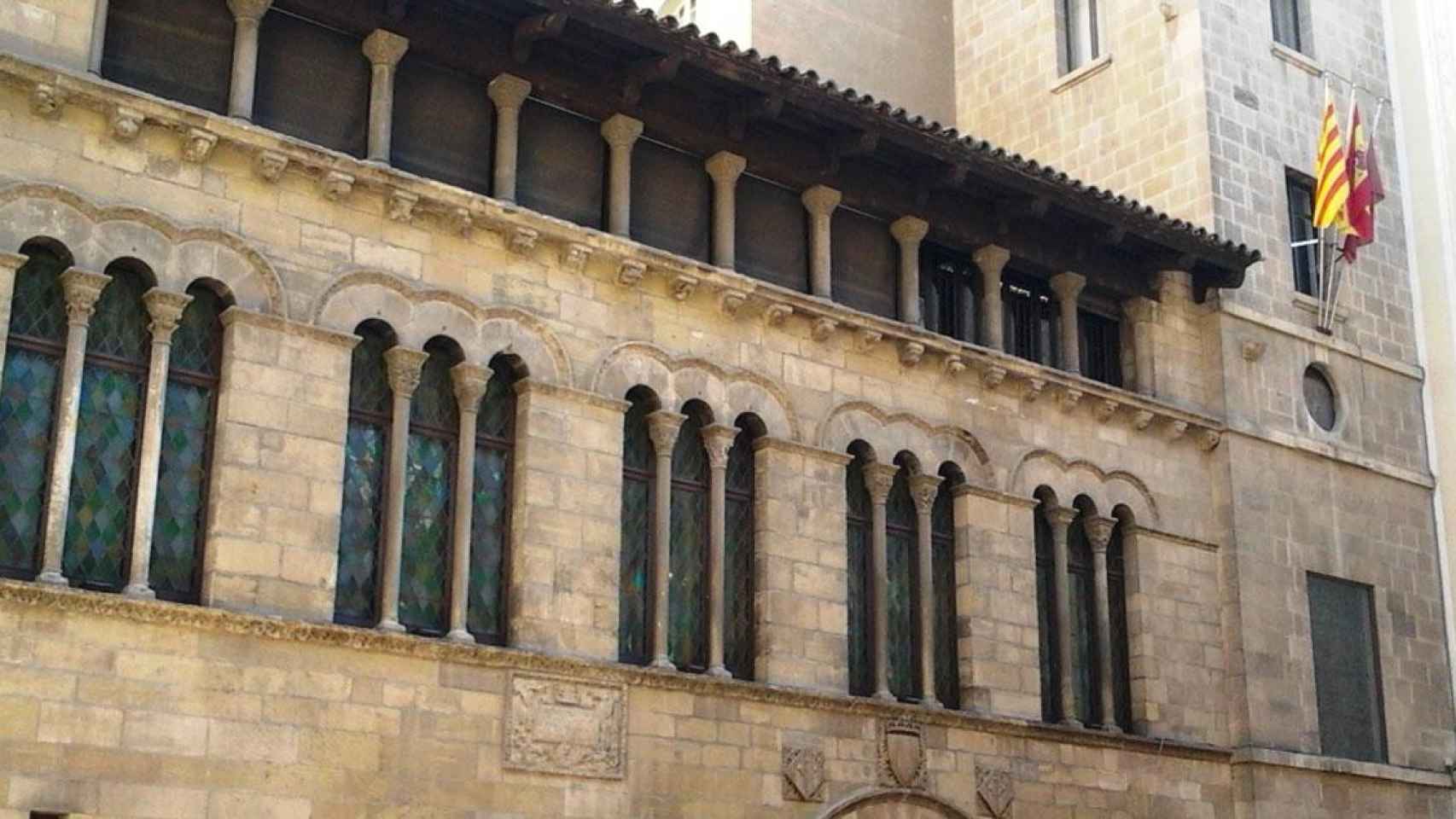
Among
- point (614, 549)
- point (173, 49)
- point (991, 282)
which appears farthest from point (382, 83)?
point (991, 282)

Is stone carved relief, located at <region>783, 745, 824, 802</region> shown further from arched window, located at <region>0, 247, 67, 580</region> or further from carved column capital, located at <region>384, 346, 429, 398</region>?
arched window, located at <region>0, 247, 67, 580</region>

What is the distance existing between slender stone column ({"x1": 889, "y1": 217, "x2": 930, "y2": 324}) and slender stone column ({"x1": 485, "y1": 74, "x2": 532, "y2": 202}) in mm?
3967

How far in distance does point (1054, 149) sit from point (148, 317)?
12.2 meters

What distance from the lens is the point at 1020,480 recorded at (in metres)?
17.6

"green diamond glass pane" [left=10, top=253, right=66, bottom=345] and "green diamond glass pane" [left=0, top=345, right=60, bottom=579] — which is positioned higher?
"green diamond glass pane" [left=10, top=253, right=66, bottom=345]

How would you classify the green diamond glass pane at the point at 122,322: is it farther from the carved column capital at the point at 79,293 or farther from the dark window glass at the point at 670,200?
the dark window glass at the point at 670,200

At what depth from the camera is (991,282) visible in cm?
1811

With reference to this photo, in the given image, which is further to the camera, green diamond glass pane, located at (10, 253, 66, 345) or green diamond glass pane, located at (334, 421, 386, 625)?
green diamond glass pane, located at (334, 421, 386, 625)

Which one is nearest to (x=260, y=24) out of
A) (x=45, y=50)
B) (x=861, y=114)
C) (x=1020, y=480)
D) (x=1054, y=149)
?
(x=45, y=50)

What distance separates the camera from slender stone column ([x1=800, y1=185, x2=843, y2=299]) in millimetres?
16719

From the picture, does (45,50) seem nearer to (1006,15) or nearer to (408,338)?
(408,338)

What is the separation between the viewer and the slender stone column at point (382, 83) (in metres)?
14.3

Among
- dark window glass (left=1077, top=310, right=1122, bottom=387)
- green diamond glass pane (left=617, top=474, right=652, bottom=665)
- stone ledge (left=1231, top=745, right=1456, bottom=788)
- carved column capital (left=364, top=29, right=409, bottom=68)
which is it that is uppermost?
carved column capital (left=364, top=29, right=409, bottom=68)

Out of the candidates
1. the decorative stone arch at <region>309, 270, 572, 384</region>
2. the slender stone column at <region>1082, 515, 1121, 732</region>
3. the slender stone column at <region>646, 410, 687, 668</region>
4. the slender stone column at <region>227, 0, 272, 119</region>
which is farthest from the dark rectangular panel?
the slender stone column at <region>1082, 515, 1121, 732</region>
